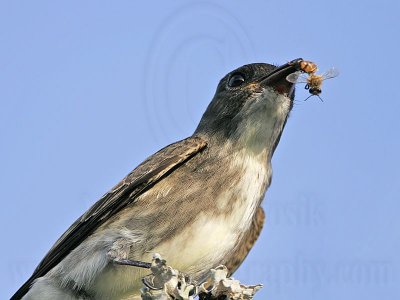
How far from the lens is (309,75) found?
29.7 feet

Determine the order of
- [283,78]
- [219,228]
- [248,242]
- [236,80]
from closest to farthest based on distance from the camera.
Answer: [219,228] → [283,78] → [248,242] → [236,80]

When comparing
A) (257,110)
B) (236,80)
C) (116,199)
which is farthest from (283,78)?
(116,199)

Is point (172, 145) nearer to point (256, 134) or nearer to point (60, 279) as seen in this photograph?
point (256, 134)

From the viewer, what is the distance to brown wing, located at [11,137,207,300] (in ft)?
28.7

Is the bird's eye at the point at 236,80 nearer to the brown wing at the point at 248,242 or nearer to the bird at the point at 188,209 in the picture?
the bird at the point at 188,209

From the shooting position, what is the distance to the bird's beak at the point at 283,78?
9.09 metres

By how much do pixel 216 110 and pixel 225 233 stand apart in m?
1.94

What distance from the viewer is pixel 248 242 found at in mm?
9492

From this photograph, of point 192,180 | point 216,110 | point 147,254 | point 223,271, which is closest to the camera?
point 223,271

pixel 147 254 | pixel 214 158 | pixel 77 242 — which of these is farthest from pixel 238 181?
pixel 77 242

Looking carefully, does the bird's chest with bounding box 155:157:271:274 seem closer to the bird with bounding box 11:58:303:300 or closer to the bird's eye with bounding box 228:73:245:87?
the bird with bounding box 11:58:303:300

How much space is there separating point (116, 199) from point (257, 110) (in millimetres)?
1785

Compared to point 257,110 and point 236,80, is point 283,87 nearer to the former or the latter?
point 257,110

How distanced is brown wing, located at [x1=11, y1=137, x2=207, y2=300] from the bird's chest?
58cm
